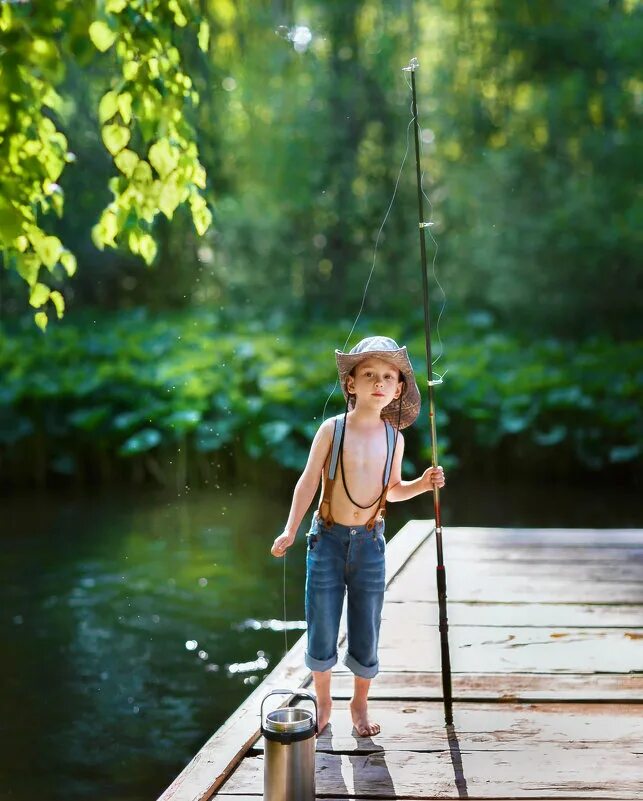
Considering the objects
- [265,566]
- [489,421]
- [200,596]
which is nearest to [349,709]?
[200,596]

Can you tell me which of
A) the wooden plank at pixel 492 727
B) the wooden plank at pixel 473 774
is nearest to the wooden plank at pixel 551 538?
the wooden plank at pixel 492 727

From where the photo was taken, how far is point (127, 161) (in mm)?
2758

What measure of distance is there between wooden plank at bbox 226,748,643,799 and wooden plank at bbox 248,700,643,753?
0.04 meters

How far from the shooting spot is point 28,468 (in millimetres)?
9977

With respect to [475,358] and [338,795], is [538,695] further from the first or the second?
[475,358]

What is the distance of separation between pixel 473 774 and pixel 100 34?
177cm

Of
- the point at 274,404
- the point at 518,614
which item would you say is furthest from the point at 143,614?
the point at 274,404

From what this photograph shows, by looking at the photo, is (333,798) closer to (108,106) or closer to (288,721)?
(288,721)

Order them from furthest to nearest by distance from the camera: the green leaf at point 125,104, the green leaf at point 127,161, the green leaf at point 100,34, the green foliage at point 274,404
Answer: the green foliage at point 274,404 → the green leaf at point 127,161 → the green leaf at point 125,104 → the green leaf at point 100,34

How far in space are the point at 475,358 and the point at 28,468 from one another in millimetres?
4299

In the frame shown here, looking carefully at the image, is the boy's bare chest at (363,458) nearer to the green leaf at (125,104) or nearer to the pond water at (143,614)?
the green leaf at (125,104)

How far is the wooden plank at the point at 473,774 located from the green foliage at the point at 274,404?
266 inches

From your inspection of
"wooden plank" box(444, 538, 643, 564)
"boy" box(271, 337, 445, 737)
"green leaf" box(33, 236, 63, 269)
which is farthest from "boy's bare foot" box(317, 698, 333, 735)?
"wooden plank" box(444, 538, 643, 564)

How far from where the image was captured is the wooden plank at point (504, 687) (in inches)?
109
